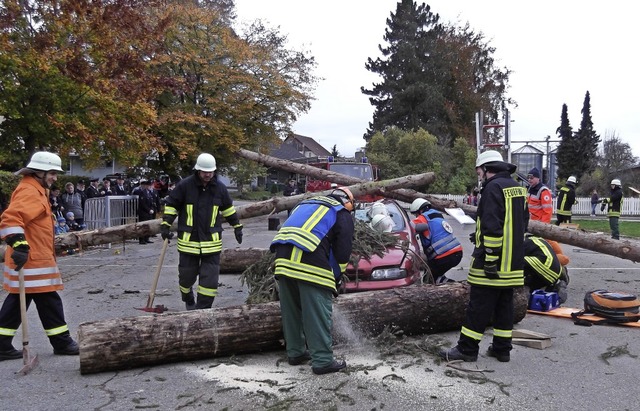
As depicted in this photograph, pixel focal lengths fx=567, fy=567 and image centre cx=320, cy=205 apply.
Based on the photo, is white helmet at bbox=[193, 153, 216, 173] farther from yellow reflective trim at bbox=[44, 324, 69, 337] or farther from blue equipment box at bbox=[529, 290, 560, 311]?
blue equipment box at bbox=[529, 290, 560, 311]

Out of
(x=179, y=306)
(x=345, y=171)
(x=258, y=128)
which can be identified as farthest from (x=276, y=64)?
(x=179, y=306)

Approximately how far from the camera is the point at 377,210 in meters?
8.41

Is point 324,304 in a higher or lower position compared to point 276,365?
higher

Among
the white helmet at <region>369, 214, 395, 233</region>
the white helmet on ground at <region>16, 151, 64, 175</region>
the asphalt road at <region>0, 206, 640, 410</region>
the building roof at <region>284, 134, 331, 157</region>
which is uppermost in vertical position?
the building roof at <region>284, 134, 331, 157</region>

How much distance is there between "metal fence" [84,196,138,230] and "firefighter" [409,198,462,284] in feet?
29.6

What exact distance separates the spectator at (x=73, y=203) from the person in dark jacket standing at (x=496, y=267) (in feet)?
35.6

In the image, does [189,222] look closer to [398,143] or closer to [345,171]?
[345,171]

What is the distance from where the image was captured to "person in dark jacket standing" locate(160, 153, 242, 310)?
253 inches

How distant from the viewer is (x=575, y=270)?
10.8 m

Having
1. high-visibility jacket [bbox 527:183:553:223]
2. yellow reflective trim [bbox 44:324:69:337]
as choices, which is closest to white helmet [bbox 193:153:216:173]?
yellow reflective trim [bbox 44:324:69:337]

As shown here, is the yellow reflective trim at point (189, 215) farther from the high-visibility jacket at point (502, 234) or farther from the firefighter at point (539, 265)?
the firefighter at point (539, 265)

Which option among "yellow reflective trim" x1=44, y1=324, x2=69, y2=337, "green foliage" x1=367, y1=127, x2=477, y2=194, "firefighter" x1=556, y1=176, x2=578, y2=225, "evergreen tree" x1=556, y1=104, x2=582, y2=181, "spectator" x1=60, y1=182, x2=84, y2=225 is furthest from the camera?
"evergreen tree" x1=556, y1=104, x2=582, y2=181

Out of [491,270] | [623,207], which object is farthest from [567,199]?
[623,207]

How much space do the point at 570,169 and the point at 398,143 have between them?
14.1 m
